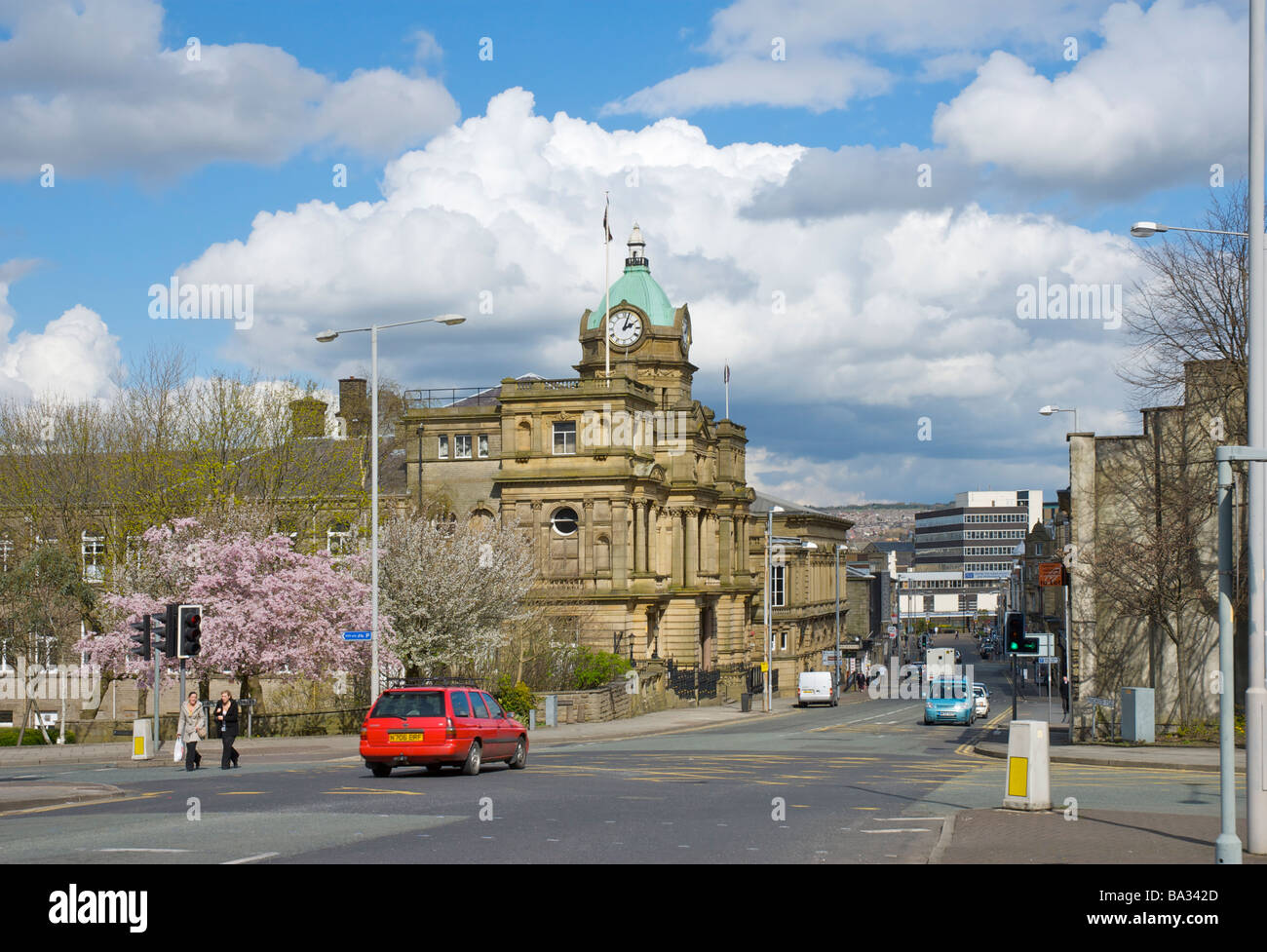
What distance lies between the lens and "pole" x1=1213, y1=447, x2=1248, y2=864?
12438 millimetres

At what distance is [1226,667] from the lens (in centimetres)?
1249

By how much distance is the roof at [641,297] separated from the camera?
8375 centimetres

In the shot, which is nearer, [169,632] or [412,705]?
[412,705]

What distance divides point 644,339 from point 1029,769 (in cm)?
6682

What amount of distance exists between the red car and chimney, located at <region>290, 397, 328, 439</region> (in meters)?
27.3

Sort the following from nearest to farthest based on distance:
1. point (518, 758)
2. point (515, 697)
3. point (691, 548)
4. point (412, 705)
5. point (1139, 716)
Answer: point (412, 705) → point (518, 758) → point (1139, 716) → point (515, 697) → point (691, 548)

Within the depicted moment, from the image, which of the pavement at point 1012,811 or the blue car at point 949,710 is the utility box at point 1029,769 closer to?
the pavement at point 1012,811

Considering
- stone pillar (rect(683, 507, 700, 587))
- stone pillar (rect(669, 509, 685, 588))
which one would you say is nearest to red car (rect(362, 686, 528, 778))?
stone pillar (rect(669, 509, 685, 588))

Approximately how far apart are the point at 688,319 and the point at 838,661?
79.1 feet

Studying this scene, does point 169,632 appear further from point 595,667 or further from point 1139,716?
point 595,667

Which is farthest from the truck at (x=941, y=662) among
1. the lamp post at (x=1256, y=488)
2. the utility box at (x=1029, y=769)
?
the lamp post at (x=1256, y=488)

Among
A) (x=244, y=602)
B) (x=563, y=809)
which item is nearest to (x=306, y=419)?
(x=244, y=602)

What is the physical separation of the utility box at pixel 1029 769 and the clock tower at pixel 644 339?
208 feet

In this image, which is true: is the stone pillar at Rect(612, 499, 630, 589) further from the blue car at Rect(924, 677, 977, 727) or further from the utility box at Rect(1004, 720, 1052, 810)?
the utility box at Rect(1004, 720, 1052, 810)
